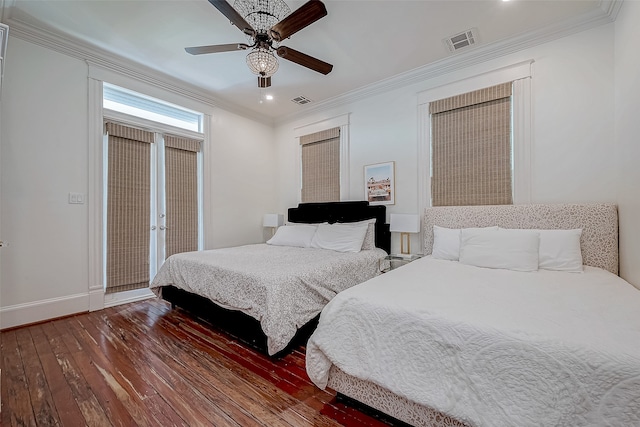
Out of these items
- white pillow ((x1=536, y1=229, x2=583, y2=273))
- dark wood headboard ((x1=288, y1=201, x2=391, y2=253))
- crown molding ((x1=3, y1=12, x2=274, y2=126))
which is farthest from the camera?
dark wood headboard ((x1=288, y1=201, x2=391, y2=253))

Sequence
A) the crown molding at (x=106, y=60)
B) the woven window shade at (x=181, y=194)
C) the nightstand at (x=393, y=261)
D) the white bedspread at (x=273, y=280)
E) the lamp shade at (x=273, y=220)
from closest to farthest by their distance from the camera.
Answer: the white bedspread at (x=273, y=280), the crown molding at (x=106, y=60), the nightstand at (x=393, y=261), the woven window shade at (x=181, y=194), the lamp shade at (x=273, y=220)

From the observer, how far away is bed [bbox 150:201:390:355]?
206 cm

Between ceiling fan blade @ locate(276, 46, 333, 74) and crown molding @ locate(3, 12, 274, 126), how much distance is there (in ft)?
7.19

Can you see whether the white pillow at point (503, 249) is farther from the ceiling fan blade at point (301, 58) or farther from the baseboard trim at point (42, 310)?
the baseboard trim at point (42, 310)

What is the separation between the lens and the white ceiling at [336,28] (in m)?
2.39

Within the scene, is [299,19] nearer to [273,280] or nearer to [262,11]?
[262,11]

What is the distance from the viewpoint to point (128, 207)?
11.2ft

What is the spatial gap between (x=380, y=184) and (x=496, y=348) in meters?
2.94

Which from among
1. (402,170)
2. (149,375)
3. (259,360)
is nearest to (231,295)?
(259,360)

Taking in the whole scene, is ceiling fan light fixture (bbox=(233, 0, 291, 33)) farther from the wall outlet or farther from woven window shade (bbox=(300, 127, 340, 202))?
the wall outlet

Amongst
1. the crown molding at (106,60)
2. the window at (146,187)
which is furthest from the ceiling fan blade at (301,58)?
the window at (146,187)

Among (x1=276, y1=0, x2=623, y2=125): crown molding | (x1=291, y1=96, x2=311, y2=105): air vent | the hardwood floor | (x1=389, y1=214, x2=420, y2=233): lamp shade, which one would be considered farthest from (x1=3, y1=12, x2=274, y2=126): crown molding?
(x1=389, y1=214, x2=420, y2=233): lamp shade

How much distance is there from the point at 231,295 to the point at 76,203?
2244 millimetres

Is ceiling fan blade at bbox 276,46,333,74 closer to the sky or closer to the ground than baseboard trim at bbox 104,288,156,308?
closer to the sky
